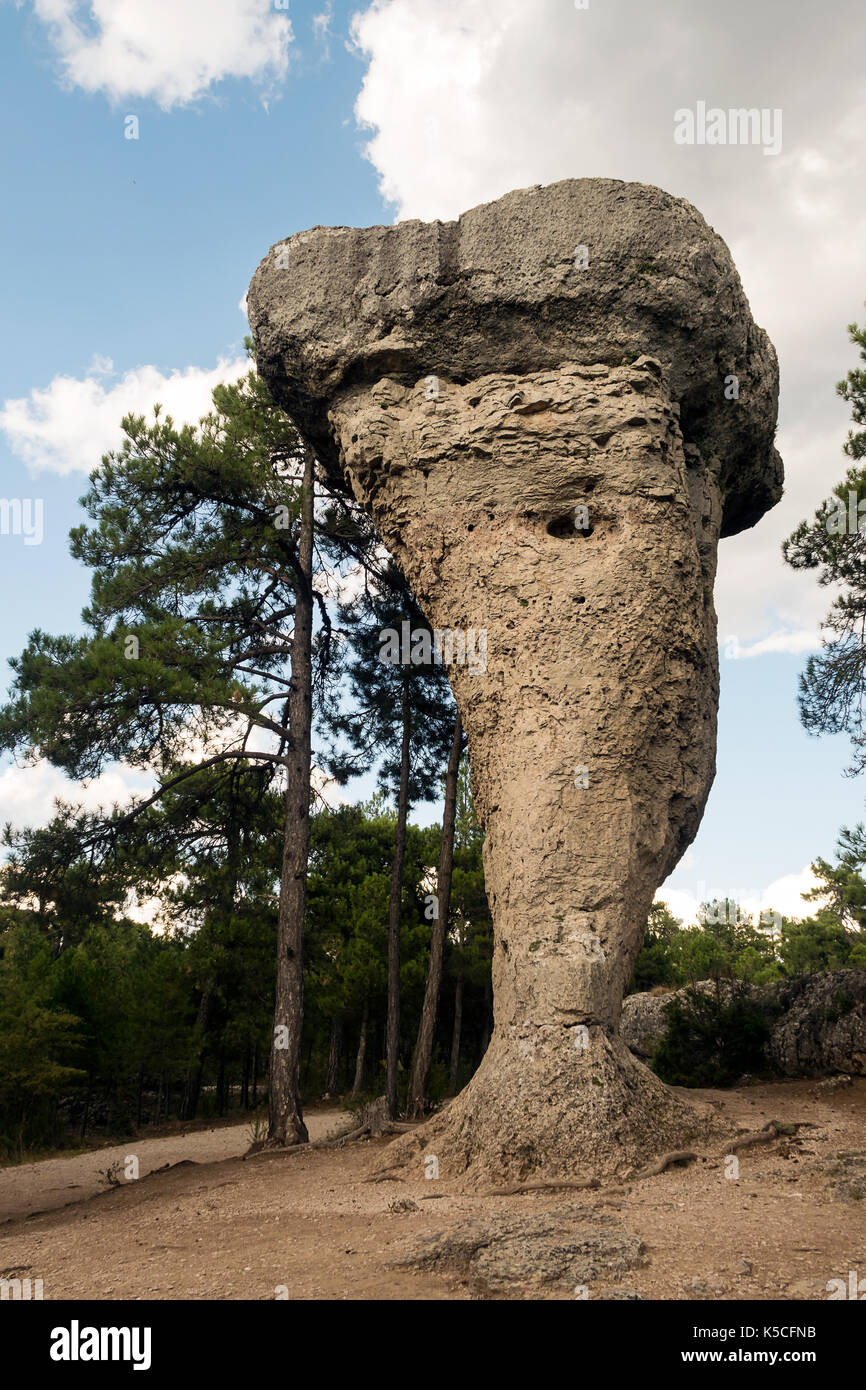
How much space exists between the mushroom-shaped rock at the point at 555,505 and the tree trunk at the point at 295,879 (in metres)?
3.33

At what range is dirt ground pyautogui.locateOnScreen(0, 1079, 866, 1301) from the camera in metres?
4.00

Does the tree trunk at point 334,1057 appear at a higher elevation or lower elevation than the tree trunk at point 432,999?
lower

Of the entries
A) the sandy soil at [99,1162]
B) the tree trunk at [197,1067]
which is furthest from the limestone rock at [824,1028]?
the tree trunk at [197,1067]

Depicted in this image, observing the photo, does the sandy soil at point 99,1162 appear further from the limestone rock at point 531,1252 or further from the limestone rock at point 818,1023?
the limestone rock at point 531,1252

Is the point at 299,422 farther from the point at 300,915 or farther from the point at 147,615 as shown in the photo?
the point at 300,915

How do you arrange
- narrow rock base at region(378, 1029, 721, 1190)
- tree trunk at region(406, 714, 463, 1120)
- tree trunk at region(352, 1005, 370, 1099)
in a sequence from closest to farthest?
1. narrow rock base at region(378, 1029, 721, 1190)
2. tree trunk at region(406, 714, 463, 1120)
3. tree trunk at region(352, 1005, 370, 1099)

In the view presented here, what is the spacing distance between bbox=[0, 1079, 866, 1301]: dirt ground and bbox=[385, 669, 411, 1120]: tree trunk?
4596 millimetres

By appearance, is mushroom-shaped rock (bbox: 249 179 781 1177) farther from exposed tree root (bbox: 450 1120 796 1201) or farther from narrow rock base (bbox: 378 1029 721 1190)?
exposed tree root (bbox: 450 1120 796 1201)

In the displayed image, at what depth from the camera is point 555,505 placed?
8.39 meters

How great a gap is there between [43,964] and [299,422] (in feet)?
44.0

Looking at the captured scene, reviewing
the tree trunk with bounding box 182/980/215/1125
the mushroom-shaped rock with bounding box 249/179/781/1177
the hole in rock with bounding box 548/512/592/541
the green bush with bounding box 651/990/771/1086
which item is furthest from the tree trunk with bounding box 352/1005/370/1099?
the hole in rock with bounding box 548/512/592/541

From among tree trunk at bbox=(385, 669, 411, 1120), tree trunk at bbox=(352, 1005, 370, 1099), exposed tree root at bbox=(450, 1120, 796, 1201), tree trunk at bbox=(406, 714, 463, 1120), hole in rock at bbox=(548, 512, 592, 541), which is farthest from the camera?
tree trunk at bbox=(352, 1005, 370, 1099)

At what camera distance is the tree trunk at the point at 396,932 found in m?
13.4

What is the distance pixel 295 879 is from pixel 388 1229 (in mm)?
6473
